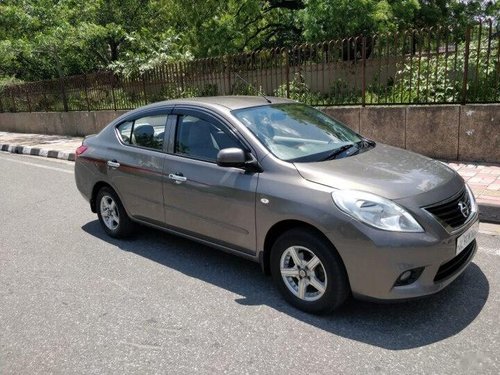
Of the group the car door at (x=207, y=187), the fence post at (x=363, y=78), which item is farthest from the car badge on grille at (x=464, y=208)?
the fence post at (x=363, y=78)

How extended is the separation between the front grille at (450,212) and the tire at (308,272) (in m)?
0.72

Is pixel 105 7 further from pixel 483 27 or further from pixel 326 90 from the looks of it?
pixel 483 27

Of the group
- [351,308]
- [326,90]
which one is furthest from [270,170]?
[326,90]

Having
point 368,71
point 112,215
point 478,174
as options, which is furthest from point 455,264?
point 368,71

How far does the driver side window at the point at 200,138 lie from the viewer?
403 cm

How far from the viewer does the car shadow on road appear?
3.15m

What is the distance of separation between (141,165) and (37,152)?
31.2 feet

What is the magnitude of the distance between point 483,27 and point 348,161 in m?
5.03

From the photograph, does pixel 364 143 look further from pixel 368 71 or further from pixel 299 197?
pixel 368 71

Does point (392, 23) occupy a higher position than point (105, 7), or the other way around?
point (105, 7)

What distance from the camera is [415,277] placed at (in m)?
3.11

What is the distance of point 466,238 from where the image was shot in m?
3.35

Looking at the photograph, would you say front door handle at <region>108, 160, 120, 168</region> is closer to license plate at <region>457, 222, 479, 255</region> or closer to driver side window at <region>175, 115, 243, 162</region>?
driver side window at <region>175, 115, 243, 162</region>

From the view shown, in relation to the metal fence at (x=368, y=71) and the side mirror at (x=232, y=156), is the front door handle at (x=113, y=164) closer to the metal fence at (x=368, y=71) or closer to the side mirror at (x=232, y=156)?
the side mirror at (x=232, y=156)
